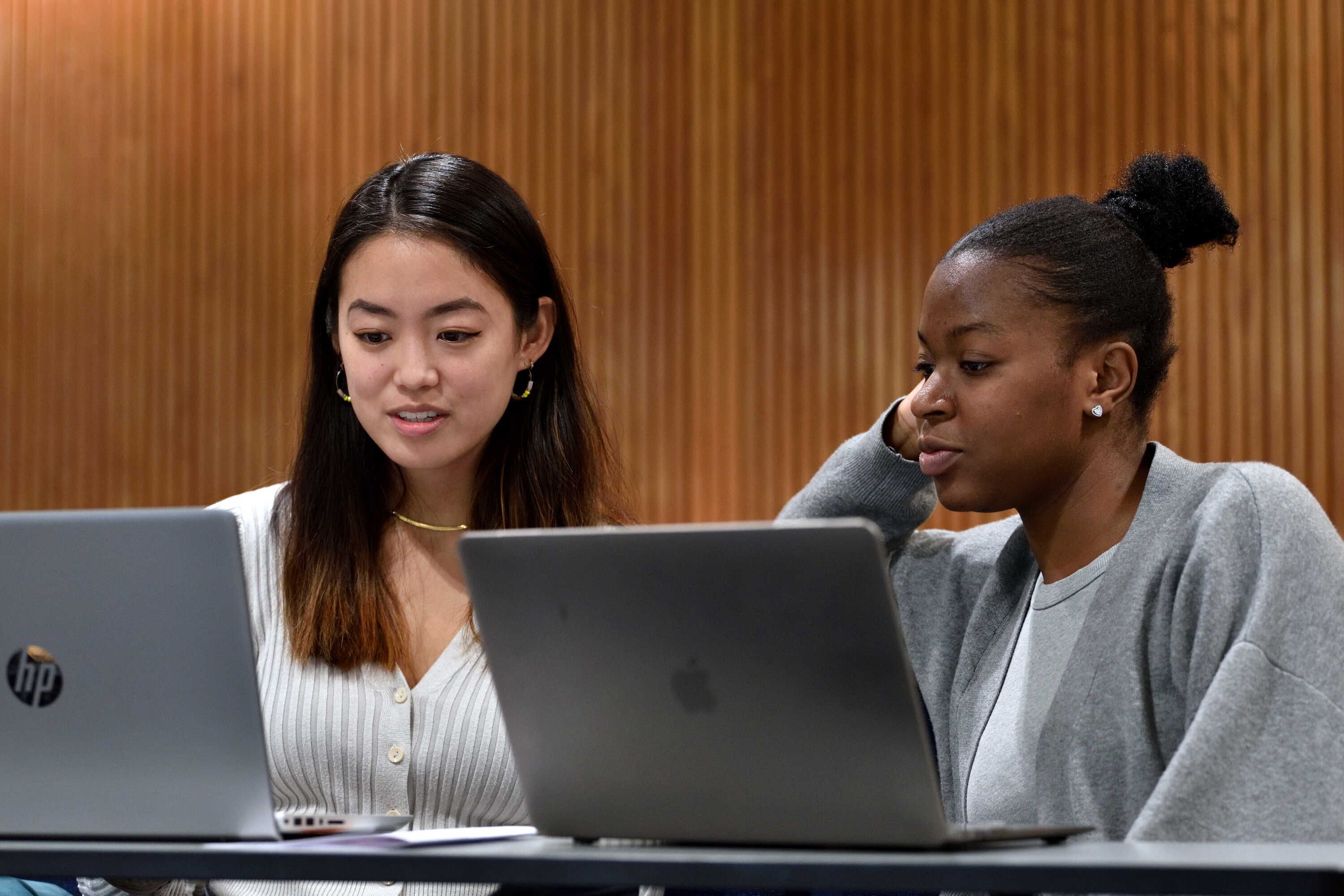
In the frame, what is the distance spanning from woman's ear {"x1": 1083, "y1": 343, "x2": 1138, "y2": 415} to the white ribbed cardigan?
0.79 meters

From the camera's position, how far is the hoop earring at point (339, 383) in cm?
199

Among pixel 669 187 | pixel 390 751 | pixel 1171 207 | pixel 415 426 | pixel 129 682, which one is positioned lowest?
pixel 390 751

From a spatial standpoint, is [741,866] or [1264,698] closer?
[741,866]

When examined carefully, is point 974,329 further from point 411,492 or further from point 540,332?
point 411,492

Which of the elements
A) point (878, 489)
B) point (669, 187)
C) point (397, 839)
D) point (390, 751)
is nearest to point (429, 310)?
point (390, 751)

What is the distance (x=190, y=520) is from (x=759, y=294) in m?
2.70

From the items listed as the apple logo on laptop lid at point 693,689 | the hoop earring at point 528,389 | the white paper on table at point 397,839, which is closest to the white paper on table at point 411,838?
the white paper on table at point 397,839

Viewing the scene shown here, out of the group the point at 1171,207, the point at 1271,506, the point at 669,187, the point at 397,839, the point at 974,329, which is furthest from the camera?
the point at 669,187

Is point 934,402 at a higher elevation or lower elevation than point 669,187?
lower

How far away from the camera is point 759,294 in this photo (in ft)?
11.9

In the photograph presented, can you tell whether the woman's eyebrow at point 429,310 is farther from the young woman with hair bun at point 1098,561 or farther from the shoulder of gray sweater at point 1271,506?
the shoulder of gray sweater at point 1271,506

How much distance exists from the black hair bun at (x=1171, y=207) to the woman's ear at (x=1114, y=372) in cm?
18

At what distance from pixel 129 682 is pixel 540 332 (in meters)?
1.03

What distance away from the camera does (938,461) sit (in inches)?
65.7
